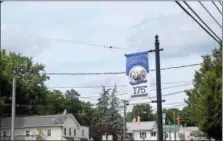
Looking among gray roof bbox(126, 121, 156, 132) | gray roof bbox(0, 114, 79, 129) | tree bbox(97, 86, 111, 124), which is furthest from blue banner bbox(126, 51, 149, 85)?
gray roof bbox(126, 121, 156, 132)

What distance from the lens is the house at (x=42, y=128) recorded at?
8369 cm

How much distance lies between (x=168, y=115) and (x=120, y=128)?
50109 millimetres

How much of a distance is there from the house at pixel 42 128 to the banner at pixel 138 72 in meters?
64.9

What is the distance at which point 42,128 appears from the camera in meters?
84.2

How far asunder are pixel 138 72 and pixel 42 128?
222ft

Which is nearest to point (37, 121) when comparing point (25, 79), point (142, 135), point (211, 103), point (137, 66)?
point (25, 79)

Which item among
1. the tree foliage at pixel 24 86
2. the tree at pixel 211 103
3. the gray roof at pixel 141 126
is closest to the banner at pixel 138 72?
the tree at pixel 211 103

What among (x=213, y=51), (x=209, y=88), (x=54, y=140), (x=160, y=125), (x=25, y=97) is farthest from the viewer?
(x=25, y=97)

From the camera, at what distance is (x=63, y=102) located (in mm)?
112688

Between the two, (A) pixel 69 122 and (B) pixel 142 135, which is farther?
(B) pixel 142 135

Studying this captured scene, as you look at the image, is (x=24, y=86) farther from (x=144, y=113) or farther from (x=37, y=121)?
(x=144, y=113)

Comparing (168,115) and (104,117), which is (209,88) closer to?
(104,117)

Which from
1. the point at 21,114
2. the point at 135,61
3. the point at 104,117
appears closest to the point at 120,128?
the point at 104,117

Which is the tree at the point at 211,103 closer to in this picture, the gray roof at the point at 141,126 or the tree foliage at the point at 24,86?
the tree foliage at the point at 24,86
